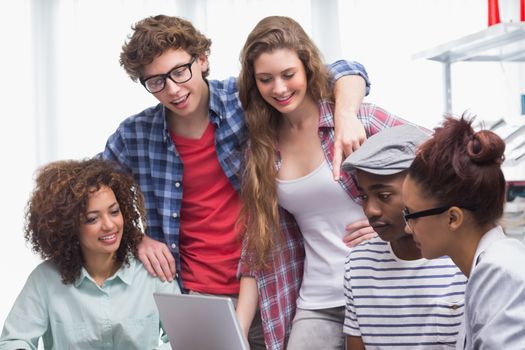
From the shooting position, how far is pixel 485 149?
1.20 m

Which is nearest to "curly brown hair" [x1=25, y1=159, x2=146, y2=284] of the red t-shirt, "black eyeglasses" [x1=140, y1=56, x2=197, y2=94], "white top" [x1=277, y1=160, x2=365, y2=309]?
the red t-shirt

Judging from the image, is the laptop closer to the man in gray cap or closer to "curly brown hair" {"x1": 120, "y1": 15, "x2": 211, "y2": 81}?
the man in gray cap

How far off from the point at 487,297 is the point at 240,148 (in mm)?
1012

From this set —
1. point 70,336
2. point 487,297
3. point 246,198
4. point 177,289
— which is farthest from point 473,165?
point 70,336

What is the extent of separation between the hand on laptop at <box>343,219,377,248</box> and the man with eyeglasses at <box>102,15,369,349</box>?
0.84 feet

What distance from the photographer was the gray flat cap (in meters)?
1.53

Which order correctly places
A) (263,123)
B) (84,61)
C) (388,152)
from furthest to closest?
(84,61)
(263,123)
(388,152)

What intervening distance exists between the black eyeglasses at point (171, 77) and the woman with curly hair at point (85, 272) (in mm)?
283

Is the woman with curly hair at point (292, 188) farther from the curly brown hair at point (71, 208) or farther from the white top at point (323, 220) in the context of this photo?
the curly brown hair at point (71, 208)

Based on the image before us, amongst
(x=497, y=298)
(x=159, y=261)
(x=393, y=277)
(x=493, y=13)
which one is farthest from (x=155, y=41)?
(x=493, y=13)

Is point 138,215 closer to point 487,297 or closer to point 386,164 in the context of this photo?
point 386,164

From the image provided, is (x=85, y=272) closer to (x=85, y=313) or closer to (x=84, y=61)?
(x=85, y=313)

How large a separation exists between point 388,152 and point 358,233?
32cm

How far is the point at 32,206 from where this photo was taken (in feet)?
6.48
